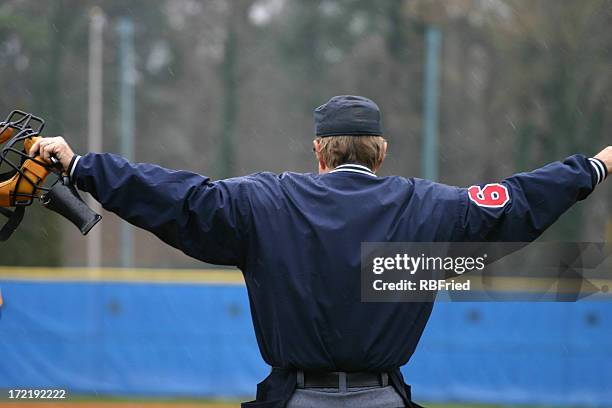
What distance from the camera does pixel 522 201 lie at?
3264 millimetres

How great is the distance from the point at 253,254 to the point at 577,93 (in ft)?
78.1

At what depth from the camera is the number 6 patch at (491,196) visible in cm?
325

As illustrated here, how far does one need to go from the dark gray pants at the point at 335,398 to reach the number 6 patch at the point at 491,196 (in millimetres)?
758

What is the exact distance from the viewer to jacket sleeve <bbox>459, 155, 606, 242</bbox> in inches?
128

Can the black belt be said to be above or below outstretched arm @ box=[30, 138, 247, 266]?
below

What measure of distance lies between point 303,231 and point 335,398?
0.58m

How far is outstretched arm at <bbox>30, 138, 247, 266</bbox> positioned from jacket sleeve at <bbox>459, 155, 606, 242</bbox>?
80 cm

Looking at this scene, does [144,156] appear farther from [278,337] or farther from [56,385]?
[278,337]

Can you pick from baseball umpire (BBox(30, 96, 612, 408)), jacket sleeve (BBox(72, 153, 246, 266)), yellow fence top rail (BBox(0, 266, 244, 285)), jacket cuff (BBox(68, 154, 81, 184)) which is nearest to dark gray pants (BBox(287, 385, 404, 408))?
baseball umpire (BBox(30, 96, 612, 408))

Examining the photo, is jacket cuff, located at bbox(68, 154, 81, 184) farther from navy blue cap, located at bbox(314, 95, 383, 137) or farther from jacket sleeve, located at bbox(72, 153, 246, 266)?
navy blue cap, located at bbox(314, 95, 383, 137)

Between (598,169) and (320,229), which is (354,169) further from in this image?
(598,169)

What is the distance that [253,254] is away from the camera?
3.19m

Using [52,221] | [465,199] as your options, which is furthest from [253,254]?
[52,221]

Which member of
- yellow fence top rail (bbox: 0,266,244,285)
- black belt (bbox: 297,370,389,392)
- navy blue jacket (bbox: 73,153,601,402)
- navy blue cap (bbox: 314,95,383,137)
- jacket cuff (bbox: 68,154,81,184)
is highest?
navy blue cap (bbox: 314,95,383,137)
